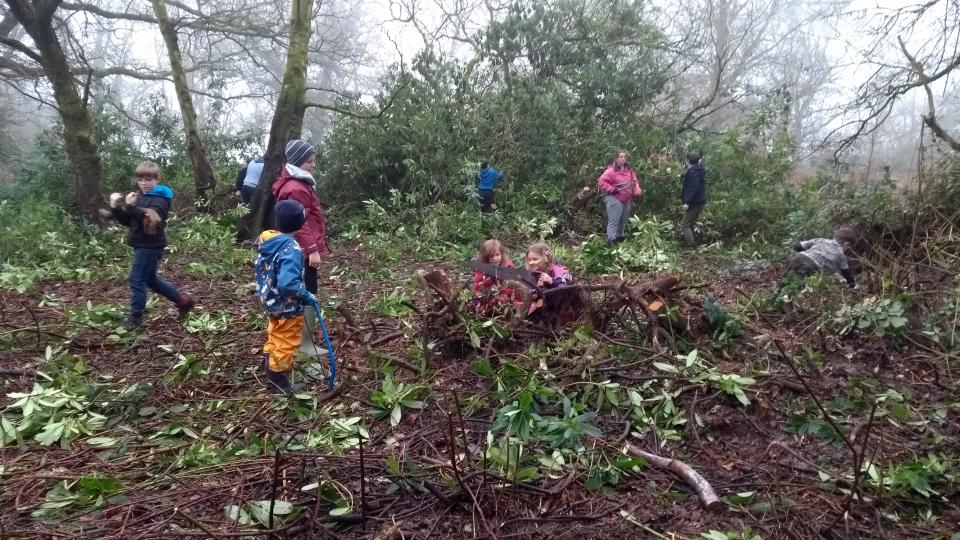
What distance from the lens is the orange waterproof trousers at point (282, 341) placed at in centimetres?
382

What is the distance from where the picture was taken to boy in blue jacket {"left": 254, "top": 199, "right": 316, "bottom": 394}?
370cm

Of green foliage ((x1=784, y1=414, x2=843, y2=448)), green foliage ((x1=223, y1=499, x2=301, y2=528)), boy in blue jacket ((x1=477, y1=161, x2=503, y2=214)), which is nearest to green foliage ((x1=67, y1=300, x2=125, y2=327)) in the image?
green foliage ((x1=223, y1=499, x2=301, y2=528))

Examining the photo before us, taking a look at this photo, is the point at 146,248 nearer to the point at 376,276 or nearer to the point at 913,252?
the point at 376,276

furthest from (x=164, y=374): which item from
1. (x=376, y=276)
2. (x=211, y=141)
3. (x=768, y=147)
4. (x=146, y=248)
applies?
(x=768, y=147)

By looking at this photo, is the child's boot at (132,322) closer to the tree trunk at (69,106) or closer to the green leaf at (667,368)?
the green leaf at (667,368)

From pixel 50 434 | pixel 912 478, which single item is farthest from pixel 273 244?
pixel 912 478

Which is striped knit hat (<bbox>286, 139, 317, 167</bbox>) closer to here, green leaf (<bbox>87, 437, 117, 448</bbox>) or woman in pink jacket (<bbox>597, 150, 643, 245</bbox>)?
green leaf (<bbox>87, 437, 117, 448</bbox>)

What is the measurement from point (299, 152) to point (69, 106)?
674 centimetres

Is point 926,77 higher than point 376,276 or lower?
higher

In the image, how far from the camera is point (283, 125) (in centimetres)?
961

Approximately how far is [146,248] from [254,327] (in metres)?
1.13

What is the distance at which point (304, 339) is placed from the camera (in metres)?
4.34

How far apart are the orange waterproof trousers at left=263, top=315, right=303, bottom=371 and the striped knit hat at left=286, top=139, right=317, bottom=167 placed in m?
1.67

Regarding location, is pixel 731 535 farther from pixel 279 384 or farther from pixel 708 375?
pixel 279 384
